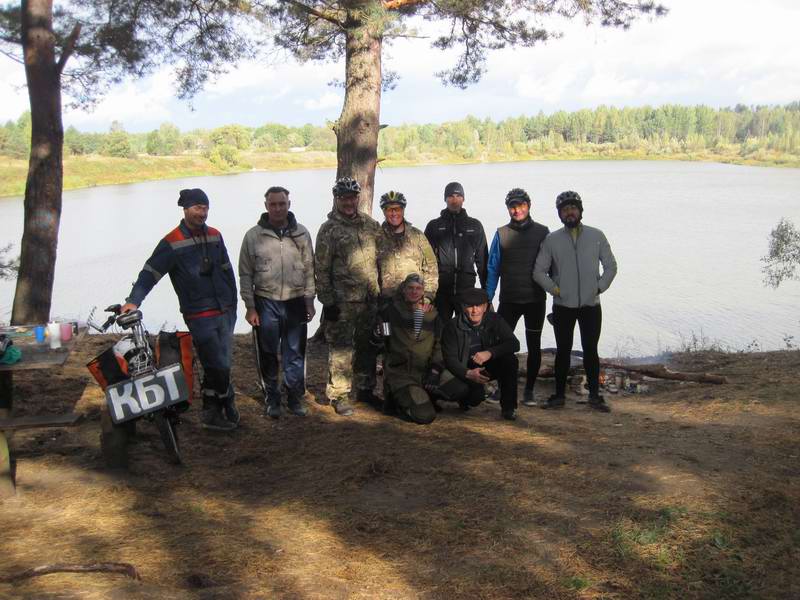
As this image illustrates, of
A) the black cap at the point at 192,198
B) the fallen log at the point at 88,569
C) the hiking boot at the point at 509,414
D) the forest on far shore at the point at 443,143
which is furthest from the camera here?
the forest on far shore at the point at 443,143

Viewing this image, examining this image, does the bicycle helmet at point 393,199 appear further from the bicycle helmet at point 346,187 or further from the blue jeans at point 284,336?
the blue jeans at point 284,336

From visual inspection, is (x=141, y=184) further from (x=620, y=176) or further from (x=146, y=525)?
(x=146, y=525)

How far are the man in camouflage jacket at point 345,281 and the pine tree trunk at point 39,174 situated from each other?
14.8 feet

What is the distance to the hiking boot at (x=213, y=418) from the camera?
5406mm

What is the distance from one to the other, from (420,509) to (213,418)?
7.01 feet

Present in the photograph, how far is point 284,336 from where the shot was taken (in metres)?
5.54

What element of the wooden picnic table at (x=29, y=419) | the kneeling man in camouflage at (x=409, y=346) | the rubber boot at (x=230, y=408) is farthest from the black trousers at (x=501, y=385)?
the wooden picnic table at (x=29, y=419)

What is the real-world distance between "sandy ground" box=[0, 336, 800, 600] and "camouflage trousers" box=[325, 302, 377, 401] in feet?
1.08

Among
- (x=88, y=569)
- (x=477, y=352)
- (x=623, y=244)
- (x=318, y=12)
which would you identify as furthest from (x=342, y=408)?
→ (x=623, y=244)

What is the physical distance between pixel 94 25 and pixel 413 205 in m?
20.5

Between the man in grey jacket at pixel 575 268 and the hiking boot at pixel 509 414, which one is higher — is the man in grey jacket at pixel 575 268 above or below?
above

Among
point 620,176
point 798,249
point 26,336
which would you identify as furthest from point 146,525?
point 620,176

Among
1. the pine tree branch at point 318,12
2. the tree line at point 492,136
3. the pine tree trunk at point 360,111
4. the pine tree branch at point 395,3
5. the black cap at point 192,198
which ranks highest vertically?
the tree line at point 492,136

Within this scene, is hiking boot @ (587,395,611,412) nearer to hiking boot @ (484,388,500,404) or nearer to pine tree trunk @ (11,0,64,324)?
hiking boot @ (484,388,500,404)
